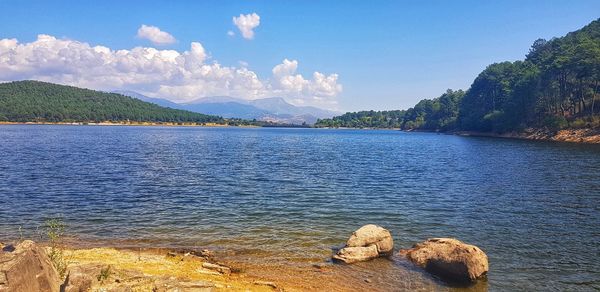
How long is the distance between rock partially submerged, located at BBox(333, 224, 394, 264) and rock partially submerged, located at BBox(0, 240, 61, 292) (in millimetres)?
14797

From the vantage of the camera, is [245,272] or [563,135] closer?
[245,272]

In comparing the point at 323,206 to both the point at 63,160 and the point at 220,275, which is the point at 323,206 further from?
the point at 63,160

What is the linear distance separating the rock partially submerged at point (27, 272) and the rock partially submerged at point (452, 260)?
1822 cm

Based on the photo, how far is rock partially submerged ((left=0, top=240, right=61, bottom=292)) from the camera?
12.0 metres

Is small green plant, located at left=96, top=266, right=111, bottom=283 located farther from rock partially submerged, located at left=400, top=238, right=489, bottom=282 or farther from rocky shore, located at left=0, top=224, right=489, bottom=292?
rock partially submerged, located at left=400, top=238, right=489, bottom=282

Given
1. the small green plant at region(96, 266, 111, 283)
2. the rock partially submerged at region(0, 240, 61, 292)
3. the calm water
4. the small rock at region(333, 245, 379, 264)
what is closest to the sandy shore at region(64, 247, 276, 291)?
the small green plant at region(96, 266, 111, 283)

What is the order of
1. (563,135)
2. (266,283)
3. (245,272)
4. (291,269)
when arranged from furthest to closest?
(563,135)
(291,269)
(245,272)
(266,283)

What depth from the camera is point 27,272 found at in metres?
12.7

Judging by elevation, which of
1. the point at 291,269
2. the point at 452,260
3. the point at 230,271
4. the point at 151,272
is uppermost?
the point at 452,260

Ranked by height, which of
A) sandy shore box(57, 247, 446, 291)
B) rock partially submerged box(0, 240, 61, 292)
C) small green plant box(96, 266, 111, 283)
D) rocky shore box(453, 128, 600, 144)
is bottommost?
sandy shore box(57, 247, 446, 291)

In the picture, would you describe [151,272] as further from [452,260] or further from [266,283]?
[452,260]

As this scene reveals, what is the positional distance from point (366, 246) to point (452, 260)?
509cm

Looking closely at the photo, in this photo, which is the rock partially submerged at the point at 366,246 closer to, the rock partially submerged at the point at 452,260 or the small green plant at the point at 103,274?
the rock partially submerged at the point at 452,260

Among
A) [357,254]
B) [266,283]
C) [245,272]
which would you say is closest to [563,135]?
[357,254]
